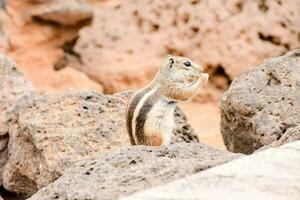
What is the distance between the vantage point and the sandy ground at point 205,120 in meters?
8.17

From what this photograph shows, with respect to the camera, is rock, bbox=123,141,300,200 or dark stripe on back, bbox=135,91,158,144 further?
dark stripe on back, bbox=135,91,158,144

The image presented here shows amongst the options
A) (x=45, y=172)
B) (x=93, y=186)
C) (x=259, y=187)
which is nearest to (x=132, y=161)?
(x=93, y=186)

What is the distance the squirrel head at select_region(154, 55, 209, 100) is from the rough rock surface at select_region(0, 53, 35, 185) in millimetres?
1067

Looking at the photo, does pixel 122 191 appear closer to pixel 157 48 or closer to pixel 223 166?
pixel 223 166

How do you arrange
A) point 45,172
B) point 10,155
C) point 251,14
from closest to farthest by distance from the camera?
1. point 45,172
2. point 10,155
3. point 251,14

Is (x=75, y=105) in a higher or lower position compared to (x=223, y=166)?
lower

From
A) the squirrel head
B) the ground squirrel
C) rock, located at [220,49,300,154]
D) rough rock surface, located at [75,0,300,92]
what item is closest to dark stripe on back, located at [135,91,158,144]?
the ground squirrel

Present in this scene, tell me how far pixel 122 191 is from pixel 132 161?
0.92ft

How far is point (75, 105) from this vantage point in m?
5.18

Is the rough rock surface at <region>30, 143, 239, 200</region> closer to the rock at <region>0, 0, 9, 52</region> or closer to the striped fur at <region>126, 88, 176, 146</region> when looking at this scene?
the striped fur at <region>126, 88, 176, 146</region>

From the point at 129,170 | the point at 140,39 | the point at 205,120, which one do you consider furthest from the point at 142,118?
the point at 140,39

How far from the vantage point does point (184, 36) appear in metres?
9.52

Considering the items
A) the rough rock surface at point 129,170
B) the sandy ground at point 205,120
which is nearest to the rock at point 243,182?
the rough rock surface at point 129,170

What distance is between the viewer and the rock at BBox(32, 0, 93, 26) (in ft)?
30.8
